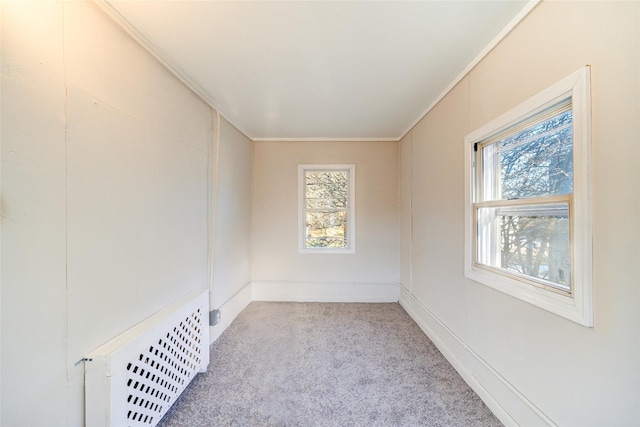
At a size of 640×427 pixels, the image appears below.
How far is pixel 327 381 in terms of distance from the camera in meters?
1.92

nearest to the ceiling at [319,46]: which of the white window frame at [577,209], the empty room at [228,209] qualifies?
the empty room at [228,209]

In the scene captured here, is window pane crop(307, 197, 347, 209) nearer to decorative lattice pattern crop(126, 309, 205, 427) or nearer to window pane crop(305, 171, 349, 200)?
window pane crop(305, 171, 349, 200)

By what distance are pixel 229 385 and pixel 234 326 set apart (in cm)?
102

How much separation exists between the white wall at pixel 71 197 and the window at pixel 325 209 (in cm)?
227

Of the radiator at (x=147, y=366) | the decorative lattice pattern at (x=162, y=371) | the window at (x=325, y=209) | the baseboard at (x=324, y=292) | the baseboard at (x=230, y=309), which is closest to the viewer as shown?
the radiator at (x=147, y=366)

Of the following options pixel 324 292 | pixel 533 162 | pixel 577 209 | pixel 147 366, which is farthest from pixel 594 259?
pixel 324 292

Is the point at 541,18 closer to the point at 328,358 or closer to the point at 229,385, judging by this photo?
the point at 328,358

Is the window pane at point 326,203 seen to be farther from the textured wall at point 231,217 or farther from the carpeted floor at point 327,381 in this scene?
the carpeted floor at point 327,381

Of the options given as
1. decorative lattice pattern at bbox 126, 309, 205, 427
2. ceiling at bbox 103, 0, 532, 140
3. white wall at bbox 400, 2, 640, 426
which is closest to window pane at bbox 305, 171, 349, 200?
ceiling at bbox 103, 0, 532, 140

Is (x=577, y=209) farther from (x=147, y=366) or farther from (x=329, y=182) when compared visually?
(x=329, y=182)

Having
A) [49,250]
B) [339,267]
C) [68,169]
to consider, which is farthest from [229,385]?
[339,267]

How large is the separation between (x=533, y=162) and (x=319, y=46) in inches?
58.8

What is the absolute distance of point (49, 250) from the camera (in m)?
1.03

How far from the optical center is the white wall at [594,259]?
3.01 feet
